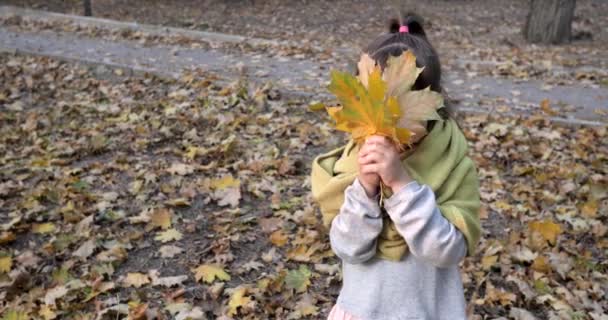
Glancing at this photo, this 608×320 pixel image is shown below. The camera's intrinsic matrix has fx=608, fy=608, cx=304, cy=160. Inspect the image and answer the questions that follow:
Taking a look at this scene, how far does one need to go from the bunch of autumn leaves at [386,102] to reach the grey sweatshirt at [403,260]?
0.16 m

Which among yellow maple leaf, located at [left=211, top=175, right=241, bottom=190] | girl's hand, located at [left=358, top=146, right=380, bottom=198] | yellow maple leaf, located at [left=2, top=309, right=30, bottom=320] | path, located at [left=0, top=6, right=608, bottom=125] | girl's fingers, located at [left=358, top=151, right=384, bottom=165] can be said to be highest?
girl's fingers, located at [left=358, top=151, right=384, bottom=165]

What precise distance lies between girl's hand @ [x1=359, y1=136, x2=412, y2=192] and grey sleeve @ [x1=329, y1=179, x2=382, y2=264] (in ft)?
0.25

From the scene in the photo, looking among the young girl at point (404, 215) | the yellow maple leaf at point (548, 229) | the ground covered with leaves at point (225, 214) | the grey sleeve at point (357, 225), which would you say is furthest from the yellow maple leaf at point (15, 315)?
the yellow maple leaf at point (548, 229)

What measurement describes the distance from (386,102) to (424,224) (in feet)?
1.01

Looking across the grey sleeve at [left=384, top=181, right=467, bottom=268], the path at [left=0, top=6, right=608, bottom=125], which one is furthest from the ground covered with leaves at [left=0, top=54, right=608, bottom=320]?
the grey sleeve at [left=384, top=181, right=467, bottom=268]

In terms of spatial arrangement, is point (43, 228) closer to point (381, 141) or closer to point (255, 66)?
point (381, 141)

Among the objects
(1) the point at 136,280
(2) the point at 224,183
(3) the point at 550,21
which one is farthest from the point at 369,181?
(3) the point at 550,21

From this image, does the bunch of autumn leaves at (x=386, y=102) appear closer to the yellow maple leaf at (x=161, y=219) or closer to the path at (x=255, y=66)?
the yellow maple leaf at (x=161, y=219)

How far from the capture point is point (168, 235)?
3.66m

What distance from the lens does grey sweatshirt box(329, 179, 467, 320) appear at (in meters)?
1.44

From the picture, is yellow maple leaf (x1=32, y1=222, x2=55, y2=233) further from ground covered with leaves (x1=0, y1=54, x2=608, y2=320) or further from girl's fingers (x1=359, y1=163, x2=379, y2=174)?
girl's fingers (x1=359, y1=163, x2=379, y2=174)

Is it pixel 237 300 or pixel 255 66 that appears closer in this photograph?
pixel 237 300

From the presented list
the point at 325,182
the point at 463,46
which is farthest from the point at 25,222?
the point at 463,46

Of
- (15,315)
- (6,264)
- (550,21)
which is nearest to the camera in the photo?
(15,315)
